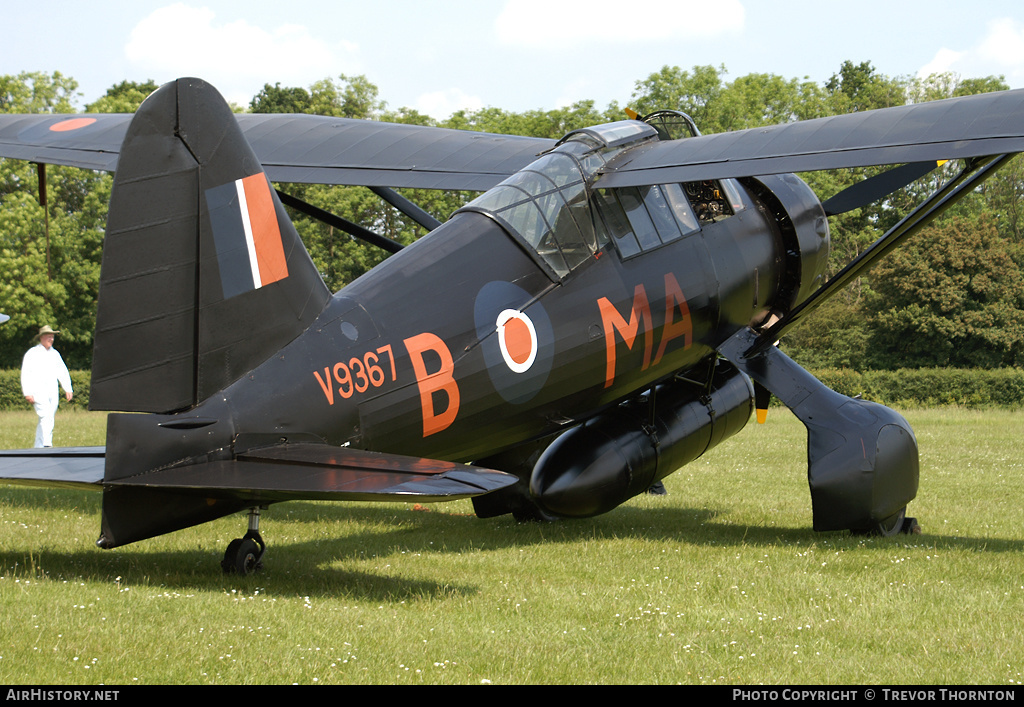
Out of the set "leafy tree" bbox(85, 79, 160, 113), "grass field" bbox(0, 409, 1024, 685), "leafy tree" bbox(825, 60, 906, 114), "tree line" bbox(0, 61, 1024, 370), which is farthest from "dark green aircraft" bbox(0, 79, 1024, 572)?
"leafy tree" bbox(825, 60, 906, 114)

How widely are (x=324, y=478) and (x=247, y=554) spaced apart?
1603 mm

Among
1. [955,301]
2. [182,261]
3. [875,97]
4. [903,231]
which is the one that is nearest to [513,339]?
[182,261]

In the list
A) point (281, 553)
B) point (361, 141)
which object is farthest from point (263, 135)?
point (281, 553)

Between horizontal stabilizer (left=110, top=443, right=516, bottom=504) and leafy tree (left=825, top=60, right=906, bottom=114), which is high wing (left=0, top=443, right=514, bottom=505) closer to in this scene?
horizontal stabilizer (left=110, top=443, right=516, bottom=504)

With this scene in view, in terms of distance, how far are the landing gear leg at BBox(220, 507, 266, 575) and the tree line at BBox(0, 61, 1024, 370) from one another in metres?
31.3

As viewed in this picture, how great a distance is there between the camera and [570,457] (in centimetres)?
824

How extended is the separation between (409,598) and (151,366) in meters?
2.06

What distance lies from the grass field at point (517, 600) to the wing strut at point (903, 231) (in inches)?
74.0

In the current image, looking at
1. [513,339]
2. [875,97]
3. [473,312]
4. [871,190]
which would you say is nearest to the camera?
[473,312]

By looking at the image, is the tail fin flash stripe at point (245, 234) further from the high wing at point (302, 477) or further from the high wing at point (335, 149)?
the high wing at point (335, 149)

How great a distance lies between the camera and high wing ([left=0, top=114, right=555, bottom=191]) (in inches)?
378

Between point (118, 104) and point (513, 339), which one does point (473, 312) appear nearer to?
point (513, 339)

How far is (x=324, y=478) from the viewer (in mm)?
5266

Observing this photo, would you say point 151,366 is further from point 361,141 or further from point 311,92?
point 311,92
